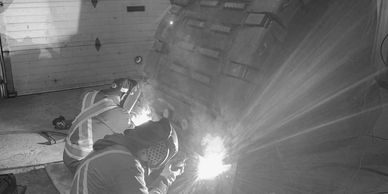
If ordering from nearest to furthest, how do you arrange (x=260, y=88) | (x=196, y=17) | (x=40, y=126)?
(x=260, y=88) → (x=196, y=17) → (x=40, y=126)

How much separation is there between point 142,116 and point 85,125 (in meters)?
1.22

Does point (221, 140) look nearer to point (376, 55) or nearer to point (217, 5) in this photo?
point (217, 5)

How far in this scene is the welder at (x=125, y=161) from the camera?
9.29 ft

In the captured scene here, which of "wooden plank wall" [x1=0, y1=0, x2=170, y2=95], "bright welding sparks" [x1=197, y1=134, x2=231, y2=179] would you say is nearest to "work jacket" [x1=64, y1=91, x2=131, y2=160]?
"bright welding sparks" [x1=197, y1=134, x2=231, y2=179]

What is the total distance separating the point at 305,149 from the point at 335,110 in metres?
0.73

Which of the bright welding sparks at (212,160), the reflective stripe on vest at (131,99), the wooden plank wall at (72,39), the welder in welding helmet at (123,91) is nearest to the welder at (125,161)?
the bright welding sparks at (212,160)

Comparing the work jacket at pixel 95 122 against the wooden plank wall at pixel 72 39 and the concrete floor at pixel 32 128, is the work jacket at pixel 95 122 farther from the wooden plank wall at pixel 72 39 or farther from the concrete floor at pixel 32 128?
the wooden plank wall at pixel 72 39

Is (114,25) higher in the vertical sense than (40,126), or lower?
higher

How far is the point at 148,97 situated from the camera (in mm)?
5766

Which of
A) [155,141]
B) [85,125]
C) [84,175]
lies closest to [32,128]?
[85,125]

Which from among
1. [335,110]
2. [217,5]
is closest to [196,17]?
[217,5]

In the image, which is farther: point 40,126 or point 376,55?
point 40,126

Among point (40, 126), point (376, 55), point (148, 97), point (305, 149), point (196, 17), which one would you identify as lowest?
point (40, 126)

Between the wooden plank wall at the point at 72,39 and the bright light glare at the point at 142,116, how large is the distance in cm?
510
